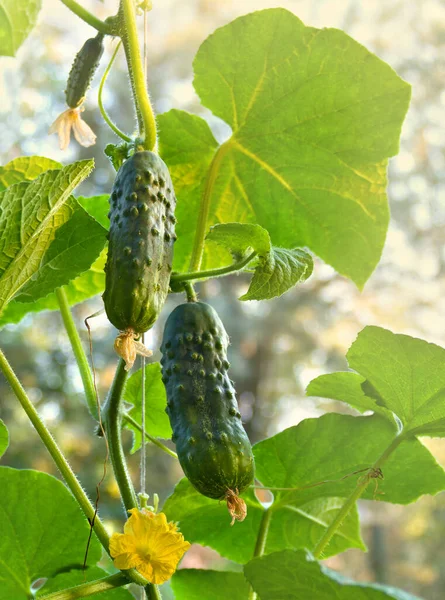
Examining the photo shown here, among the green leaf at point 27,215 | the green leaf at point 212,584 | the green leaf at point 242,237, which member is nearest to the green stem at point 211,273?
the green leaf at point 242,237

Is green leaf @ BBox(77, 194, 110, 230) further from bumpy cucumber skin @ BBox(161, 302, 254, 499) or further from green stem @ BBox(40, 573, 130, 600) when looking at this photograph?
green stem @ BBox(40, 573, 130, 600)

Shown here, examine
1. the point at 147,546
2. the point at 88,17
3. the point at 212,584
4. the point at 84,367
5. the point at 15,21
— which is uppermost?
the point at 15,21

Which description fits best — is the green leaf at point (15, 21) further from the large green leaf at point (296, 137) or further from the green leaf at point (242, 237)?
the green leaf at point (242, 237)

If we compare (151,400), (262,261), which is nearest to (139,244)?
(262,261)

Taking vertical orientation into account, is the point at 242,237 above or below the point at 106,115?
below

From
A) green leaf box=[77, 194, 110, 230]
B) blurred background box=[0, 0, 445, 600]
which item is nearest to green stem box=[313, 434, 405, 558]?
green leaf box=[77, 194, 110, 230]

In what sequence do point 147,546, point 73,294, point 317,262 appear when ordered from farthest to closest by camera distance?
point 317,262
point 73,294
point 147,546

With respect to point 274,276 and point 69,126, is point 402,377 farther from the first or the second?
point 69,126
